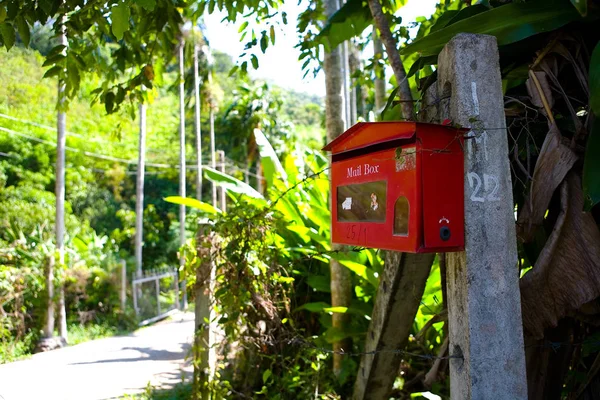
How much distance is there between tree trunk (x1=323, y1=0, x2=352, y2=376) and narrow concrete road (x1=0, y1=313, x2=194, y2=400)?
1513 millimetres

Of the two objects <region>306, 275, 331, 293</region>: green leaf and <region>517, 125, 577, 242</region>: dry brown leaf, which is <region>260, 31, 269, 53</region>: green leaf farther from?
<region>517, 125, 577, 242</region>: dry brown leaf

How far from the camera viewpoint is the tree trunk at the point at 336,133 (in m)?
4.98

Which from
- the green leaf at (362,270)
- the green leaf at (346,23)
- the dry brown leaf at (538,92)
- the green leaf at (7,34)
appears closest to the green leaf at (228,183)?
the green leaf at (362,270)

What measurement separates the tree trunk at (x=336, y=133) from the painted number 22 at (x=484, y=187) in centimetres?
295

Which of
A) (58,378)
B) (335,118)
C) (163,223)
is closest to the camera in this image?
(335,118)

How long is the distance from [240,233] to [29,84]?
1304 cm

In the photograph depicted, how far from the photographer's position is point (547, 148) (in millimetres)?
2396

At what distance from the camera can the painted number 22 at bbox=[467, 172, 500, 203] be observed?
2057mm

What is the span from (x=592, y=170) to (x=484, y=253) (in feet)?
1.54

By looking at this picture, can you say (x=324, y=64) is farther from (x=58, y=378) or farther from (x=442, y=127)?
(x=58, y=378)

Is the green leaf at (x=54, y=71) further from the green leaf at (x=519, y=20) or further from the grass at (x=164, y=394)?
the grass at (x=164, y=394)

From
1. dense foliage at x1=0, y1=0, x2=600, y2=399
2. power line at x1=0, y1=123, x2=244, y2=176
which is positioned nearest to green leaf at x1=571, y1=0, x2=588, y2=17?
dense foliage at x1=0, y1=0, x2=600, y2=399

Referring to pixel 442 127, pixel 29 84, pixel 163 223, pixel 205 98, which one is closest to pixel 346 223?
pixel 442 127

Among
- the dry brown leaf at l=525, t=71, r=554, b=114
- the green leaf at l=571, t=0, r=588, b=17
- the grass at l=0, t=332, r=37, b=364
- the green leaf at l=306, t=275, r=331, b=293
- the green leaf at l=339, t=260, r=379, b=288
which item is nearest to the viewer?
the green leaf at l=571, t=0, r=588, b=17
